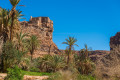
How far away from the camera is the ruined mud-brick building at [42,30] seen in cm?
6756

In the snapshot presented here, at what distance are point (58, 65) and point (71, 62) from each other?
3.58 m

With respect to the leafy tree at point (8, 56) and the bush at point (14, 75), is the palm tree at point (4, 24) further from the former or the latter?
the bush at point (14, 75)

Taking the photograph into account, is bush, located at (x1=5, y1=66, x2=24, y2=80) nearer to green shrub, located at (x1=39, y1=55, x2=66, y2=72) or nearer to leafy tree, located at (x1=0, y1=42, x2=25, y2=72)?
leafy tree, located at (x1=0, y1=42, x2=25, y2=72)

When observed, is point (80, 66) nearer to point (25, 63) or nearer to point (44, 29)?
point (25, 63)

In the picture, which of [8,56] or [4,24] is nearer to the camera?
[8,56]

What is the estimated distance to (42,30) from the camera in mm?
75188

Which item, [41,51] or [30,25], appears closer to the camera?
[41,51]

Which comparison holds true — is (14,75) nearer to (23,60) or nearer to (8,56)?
(8,56)

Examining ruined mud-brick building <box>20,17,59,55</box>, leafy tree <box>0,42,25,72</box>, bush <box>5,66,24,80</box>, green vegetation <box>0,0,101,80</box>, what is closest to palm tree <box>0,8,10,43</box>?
green vegetation <box>0,0,101,80</box>

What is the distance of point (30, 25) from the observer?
238ft

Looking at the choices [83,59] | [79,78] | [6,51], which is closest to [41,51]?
[83,59]

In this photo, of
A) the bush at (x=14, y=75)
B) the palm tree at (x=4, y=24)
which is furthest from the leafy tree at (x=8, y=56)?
the bush at (x=14, y=75)

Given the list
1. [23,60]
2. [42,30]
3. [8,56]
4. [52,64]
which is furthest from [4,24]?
[42,30]

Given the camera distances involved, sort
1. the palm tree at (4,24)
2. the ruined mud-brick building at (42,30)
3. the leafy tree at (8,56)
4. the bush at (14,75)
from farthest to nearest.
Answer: the ruined mud-brick building at (42,30)
the palm tree at (4,24)
the leafy tree at (8,56)
the bush at (14,75)
